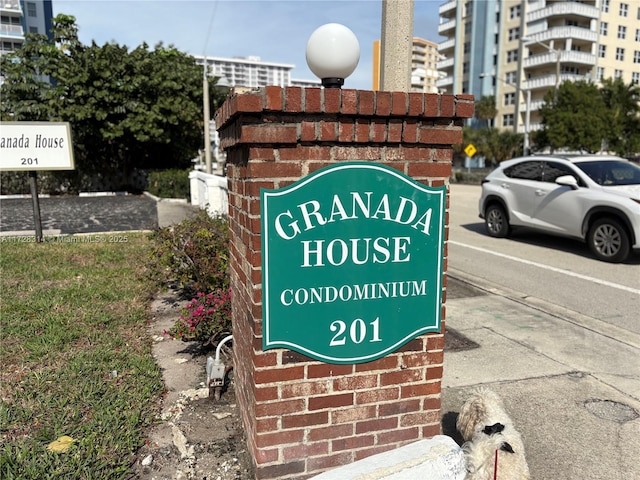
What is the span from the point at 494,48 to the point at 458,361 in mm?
62874

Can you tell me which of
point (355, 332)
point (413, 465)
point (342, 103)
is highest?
point (342, 103)

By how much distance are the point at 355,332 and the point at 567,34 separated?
59.1 metres

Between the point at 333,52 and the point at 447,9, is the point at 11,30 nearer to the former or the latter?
the point at 447,9

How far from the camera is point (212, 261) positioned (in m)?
5.23

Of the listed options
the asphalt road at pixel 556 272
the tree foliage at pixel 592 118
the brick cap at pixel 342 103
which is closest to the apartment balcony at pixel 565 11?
the tree foliage at pixel 592 118

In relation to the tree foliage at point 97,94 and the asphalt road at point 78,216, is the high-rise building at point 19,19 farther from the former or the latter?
the asphalt road at point 78,216

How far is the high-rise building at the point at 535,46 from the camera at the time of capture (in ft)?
174

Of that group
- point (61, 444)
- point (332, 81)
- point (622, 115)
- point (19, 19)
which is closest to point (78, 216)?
point (61, 444)

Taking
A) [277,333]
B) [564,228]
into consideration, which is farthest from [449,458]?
[564,228]

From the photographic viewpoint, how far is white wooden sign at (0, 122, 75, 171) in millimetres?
9672

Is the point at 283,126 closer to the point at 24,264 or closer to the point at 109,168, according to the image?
the point at 24,264

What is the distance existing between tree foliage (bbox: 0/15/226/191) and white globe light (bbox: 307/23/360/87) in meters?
21.2

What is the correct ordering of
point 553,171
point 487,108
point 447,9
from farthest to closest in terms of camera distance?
1. point 447,9
2. point 487,108
3. point 553,171

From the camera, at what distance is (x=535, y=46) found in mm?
55094
